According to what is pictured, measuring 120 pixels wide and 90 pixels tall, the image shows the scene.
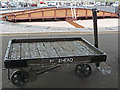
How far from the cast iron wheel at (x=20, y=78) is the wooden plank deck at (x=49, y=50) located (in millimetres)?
307

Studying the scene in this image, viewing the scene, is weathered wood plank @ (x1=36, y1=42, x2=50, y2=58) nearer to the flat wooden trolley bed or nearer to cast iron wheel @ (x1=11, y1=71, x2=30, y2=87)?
the flat wooden trolley bed

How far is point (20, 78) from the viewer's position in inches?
140

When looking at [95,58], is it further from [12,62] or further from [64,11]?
[64,11]

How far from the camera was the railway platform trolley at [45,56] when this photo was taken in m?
3.36

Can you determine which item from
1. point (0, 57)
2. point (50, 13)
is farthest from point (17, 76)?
point (50, 13)

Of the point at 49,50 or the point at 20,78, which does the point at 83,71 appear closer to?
the point at 49,50


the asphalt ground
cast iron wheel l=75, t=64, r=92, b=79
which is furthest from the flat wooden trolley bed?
the asphalt ground

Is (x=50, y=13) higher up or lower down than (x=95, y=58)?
higher up

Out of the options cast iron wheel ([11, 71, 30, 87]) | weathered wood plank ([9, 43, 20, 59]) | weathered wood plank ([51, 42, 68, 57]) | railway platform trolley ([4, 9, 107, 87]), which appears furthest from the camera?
weathered wood plank ([51, 42, 68, 57])

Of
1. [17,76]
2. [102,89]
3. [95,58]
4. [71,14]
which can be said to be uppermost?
[71,14]

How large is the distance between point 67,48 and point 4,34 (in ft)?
16.8

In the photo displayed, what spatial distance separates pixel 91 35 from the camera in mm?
8695

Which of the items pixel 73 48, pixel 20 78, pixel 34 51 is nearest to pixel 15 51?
pixel 34 51

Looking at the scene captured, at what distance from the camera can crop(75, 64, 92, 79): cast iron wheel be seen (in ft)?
13.0
